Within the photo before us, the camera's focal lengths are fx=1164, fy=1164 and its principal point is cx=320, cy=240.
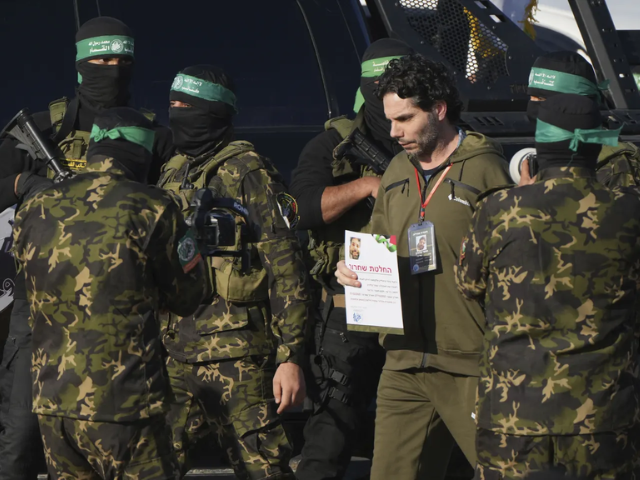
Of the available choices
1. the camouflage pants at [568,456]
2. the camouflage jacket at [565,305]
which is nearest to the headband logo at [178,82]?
the camouflage jacket at [565,305]

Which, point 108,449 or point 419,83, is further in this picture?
point 419,83

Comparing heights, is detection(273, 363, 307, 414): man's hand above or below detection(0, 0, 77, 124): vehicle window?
below

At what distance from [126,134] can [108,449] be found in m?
1.02

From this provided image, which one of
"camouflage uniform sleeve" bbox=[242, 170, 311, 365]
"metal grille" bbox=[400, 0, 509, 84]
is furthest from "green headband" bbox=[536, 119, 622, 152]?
"metal grille" bbox=[400, 0, 509, 84]

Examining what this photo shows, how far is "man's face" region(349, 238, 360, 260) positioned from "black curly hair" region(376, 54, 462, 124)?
56 centimetres

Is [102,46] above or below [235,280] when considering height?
above

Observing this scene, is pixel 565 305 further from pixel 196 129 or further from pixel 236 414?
pixel 196 129

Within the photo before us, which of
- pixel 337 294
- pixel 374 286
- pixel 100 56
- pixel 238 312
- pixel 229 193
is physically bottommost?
pixel 337 294

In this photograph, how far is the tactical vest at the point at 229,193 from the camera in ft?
14.7

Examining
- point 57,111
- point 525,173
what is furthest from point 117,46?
point 525,173

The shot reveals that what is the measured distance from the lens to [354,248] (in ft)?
14.2

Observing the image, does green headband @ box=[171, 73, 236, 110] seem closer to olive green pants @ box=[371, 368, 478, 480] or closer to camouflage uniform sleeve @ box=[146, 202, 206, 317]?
camouflage uniform sleeve @ box=[146, 202, 206, 317]

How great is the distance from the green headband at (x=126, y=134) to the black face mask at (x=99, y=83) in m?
1.11

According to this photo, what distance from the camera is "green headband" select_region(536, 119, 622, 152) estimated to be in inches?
146
